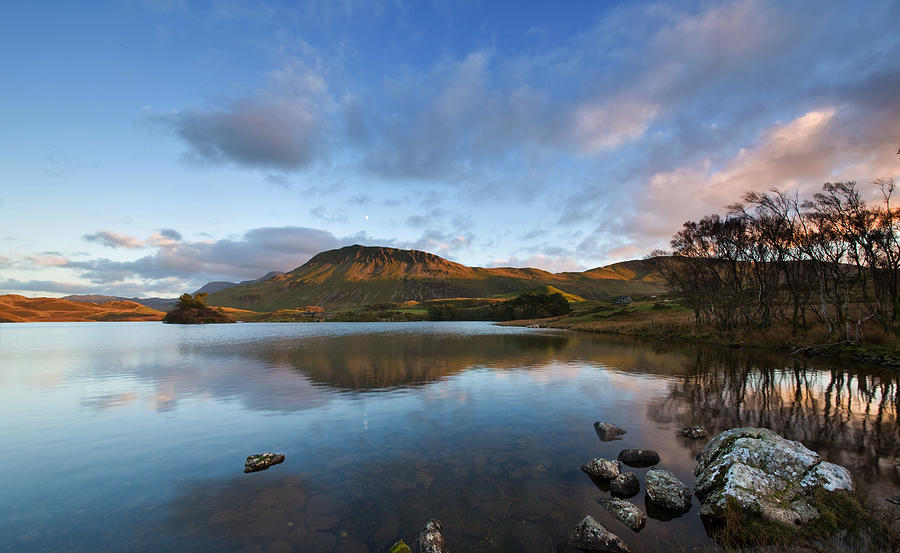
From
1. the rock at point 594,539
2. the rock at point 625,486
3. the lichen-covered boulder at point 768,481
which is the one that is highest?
the lichen-covered boulder at point 768,481

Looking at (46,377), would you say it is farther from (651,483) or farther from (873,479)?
(873,479)

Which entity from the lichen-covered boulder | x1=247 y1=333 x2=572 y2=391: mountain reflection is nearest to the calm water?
x1=247 y1=333 x2=572 y2=391: mountain reflection

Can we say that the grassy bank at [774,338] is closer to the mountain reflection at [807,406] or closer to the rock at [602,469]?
the mountain reflection at [807,406]

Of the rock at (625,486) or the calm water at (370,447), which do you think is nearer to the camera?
the calm water at (370,447)

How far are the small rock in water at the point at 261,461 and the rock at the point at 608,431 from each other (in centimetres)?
1585

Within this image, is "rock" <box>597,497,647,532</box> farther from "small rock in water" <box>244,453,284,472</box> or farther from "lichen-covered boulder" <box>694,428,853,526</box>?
"small rock in water" <box>244,453,284,472</box>

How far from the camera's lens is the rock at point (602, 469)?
45.8 ft

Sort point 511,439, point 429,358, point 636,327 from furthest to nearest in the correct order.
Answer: point 636,327, point 429,358, point 511,439

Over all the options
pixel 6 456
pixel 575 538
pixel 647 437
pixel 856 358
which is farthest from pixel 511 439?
pixel 856 358

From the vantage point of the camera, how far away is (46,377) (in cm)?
3819

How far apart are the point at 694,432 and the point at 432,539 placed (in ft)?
52.7

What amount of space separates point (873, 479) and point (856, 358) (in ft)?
134

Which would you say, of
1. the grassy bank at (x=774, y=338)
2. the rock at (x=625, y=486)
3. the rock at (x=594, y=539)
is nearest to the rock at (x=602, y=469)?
the rock at (x=625, y=486)

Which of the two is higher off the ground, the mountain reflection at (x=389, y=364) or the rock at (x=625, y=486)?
the rock at (x=625, y=486)
